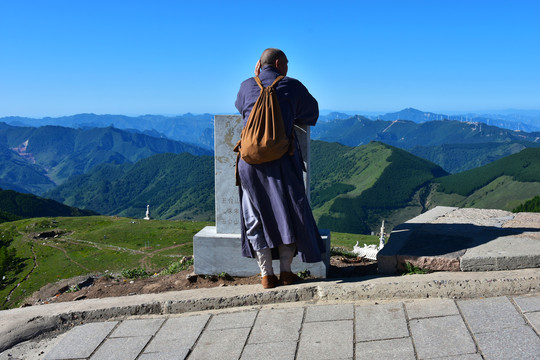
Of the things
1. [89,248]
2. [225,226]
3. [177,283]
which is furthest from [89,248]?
[225,226]

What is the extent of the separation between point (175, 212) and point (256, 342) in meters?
155

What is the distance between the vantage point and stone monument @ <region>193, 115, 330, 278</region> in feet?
21.4

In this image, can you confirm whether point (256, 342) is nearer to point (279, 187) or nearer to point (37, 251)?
point (279, 187)

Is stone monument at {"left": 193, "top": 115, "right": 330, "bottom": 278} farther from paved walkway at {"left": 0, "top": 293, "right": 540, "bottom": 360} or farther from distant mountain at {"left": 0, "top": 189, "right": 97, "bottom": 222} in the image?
distant mountain at {"left": 0, "top": 189, "right": 97, "bottom": 222}

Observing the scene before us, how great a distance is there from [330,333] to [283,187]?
5.46ft

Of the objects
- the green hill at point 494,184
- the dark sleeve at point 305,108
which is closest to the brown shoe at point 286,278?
the dark sleeve at point 305,108

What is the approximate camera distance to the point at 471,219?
25.6ft

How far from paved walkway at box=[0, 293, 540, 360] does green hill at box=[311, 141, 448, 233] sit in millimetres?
109426

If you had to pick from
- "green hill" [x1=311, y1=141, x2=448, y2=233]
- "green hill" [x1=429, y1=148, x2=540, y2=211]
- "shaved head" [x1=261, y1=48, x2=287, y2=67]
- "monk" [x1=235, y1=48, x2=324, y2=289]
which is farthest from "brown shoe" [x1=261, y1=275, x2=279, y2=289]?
"green hill" [x1=429, y1=148, x2=540, y2=211]

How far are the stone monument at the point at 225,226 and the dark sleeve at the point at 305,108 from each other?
112 cm

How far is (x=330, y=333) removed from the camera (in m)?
4.28

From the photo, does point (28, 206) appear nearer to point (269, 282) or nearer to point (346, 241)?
point (346, 241)

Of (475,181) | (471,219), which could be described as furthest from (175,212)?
(471,219)

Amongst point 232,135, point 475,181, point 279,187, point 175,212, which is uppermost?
point 232,135
